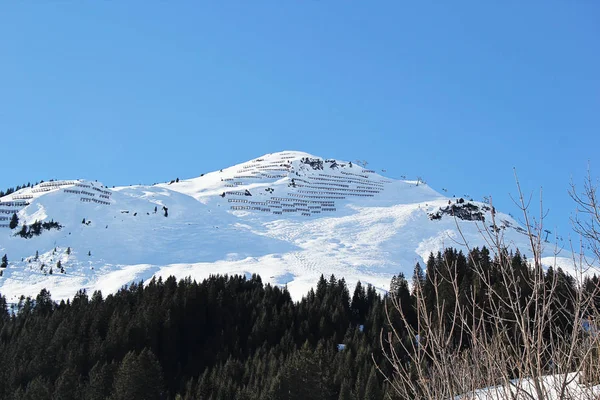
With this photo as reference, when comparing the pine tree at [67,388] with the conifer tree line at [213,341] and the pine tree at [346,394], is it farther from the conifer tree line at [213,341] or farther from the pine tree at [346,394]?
the pine tree at [346,394]

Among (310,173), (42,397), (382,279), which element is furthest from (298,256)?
(310,173)

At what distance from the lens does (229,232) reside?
107625mm

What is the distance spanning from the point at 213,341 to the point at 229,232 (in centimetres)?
5732

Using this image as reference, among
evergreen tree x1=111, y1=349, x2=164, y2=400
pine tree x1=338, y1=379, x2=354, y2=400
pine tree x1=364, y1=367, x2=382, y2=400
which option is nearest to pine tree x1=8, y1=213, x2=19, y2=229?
evergreen tree x1=111, y1=349, x2=164, y2=400

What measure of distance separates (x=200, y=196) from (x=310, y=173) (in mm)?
48279

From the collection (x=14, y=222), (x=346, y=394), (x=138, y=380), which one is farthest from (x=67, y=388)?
(x=14, y=222)

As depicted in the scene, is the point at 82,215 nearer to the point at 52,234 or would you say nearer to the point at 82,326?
the point at 52,234

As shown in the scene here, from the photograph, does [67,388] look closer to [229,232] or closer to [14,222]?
[229,232]

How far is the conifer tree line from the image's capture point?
3331 centimetres

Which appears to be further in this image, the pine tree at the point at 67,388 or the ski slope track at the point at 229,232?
the ski slope track at the point at 229,232

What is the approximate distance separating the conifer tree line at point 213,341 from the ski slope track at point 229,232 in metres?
11.8

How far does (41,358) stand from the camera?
4309 centimetres

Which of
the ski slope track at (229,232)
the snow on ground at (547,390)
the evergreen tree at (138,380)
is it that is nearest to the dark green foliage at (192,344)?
the evergreen tree at (138,380)

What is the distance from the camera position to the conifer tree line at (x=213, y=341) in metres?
33.3
